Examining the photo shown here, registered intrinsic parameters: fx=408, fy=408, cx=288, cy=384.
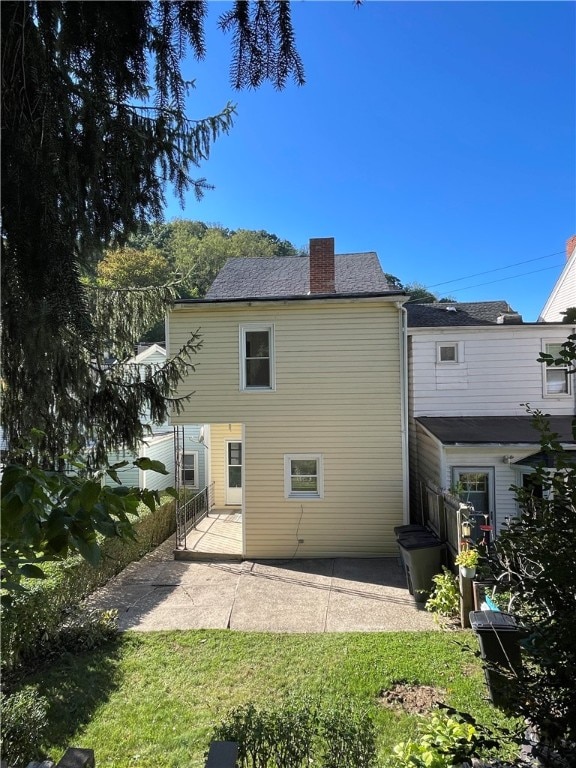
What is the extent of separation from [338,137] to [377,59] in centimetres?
88

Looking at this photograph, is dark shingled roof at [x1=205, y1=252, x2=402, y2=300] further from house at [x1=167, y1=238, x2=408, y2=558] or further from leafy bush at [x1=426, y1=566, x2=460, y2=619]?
leafy bush at [x1=426, y1=566, x2=460, y2=619]

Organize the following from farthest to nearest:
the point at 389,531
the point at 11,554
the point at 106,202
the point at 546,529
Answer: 1. the point at 389,531
2. the point at 106,202
3. the point at 546,529
4. the point at 11,554

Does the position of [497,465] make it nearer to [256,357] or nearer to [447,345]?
[447,345]

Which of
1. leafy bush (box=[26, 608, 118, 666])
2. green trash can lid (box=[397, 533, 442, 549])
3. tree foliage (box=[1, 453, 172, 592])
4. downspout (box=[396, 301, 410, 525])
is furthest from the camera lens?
downspout (box=[396, 301, 410, 525])

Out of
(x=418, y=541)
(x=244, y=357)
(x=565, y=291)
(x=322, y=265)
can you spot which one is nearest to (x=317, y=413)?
(x=244, y=357)

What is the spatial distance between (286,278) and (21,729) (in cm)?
945

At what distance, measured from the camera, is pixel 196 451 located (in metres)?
14.0

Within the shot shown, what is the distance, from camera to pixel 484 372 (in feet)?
30.3

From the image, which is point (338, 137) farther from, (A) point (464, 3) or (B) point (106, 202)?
(B) point (106, 202)

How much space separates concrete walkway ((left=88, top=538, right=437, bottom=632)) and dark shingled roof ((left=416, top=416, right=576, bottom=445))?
2847mm

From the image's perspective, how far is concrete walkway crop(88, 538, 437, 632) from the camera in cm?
590

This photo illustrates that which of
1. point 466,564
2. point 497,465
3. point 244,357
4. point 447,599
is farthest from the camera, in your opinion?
point 244,357

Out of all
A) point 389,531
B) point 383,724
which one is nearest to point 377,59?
point 383,724

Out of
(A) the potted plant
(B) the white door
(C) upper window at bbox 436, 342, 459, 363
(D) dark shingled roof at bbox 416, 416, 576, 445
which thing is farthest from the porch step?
(C) upper window at bbox 436, 342, 459, 363
